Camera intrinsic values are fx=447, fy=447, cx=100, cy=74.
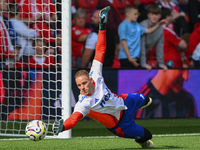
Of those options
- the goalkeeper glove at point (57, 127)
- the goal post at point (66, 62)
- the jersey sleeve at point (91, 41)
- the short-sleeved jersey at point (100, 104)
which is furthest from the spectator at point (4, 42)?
the goalkeeper glove at point (57, 127)

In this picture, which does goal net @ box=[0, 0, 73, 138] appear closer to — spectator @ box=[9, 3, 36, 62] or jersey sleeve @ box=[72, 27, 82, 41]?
spectator @ box=[9, 3, 36, 62]

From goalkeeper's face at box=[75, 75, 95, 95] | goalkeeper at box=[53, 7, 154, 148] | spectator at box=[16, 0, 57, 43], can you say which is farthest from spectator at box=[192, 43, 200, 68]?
goalkeeper's face at box=[75, 75, 95, 95]

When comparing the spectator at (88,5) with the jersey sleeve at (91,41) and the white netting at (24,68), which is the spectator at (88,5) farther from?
the white netting at (24,68)

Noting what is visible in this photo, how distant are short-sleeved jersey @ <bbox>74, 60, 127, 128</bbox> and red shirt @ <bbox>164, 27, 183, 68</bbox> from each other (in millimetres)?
4603

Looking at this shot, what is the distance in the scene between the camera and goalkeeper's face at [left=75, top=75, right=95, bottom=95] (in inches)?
200

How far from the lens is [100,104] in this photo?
5.32m

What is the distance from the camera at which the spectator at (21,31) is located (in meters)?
8.44

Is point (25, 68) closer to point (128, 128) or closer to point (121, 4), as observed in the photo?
point (121, 4)

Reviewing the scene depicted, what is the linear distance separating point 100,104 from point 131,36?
4260 mm

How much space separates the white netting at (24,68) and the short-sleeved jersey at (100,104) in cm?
288

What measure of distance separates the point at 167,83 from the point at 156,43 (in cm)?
93

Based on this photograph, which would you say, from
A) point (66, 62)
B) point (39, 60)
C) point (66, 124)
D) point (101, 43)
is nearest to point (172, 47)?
point (39, 60)

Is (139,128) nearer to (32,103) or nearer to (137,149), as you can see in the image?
(137,149)

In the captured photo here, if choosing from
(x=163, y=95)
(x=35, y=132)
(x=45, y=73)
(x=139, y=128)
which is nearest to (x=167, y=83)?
(x=163, y=95)
